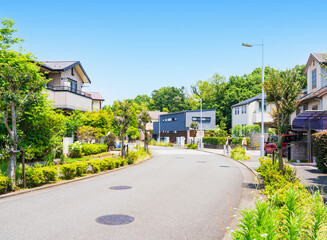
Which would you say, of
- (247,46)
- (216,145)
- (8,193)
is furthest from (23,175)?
(216,145)

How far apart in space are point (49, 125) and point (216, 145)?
3209cm

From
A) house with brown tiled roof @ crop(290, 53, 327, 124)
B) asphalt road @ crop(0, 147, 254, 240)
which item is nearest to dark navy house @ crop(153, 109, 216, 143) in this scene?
house with brown tiled roof @ crop(290, 53, 327, 124)

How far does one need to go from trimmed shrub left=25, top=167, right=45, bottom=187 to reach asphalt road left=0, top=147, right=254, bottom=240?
2.05ft

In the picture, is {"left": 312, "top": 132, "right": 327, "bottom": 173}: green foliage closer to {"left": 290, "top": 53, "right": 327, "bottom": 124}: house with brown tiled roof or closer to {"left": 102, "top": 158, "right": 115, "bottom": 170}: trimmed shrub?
{"left": 290, "top": 53, "right": 327, "bottom": 124}: house with brown tiled roof

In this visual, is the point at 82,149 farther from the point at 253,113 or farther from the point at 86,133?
the point at 253,113

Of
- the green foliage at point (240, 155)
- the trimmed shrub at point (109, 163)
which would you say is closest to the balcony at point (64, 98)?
the trimmed shrub at point (109, 163)

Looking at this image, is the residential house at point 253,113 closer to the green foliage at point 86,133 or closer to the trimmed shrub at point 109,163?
the green foliage at point 86,133

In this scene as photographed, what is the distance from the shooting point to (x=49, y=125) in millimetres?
14641

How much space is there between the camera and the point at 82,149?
21625 millimetres

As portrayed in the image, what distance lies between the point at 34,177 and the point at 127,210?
4.72 meters

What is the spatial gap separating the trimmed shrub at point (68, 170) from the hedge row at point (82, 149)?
772 cm

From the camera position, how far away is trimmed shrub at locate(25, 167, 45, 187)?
412 inches

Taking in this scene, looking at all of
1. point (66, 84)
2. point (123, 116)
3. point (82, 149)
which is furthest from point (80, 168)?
point (66, 84)

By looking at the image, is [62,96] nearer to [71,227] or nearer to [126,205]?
[126,205]
